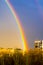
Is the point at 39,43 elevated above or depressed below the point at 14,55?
above

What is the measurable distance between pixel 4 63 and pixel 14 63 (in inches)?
19.5

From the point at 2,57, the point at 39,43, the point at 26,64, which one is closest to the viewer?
the point at 26,64

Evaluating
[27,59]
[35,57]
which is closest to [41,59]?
[35,57]

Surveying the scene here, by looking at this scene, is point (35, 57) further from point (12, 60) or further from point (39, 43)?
point (39, 43)

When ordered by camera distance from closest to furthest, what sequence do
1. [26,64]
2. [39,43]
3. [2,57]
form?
1. [26,64]
2. [2,57]
3. [39,43]

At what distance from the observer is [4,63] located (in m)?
12.0

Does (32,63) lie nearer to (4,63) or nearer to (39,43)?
(4,63)

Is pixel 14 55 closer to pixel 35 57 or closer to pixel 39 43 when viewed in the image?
Answer: pixel 35 57

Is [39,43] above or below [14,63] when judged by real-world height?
above

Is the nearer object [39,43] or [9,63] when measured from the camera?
[9,63]

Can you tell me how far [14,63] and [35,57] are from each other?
1.56 metres

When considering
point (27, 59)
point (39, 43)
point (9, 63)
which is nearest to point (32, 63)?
point (27, 59)

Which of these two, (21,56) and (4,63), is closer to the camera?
(4,63)

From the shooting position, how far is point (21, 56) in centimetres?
1302
